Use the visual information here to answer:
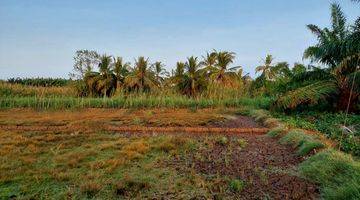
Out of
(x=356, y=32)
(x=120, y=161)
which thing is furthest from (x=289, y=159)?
(x=356, y=32)

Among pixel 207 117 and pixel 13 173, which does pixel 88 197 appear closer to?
pixel 13 173

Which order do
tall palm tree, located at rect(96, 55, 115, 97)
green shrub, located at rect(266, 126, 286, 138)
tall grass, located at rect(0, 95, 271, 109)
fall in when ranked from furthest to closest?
tall palm tree, located at rect(96, 55, 115, 97) → tall grass, located at rect(0, 95, 271, 109) → green shrub, located at rect(266, 126, 286, 138)

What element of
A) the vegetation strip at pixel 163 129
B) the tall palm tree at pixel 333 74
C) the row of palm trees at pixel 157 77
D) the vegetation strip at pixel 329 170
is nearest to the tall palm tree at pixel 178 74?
the row of palm trees at pixel 157 77

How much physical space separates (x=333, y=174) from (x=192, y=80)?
60.0ft

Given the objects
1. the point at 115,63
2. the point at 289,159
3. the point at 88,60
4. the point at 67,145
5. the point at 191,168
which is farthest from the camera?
the point at 88,60

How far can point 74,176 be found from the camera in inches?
193

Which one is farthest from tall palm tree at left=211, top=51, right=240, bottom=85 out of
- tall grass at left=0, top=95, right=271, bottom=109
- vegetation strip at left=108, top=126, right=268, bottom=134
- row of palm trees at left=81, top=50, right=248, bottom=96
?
vegetation strip at left=108, top=126, right=268, bottom=134

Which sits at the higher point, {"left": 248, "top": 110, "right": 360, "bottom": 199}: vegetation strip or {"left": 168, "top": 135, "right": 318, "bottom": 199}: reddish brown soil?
{"left": 248, "top": 110, "right": 360, "bottom": 199}: vegetation strip

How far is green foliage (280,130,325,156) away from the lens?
6.32 metres

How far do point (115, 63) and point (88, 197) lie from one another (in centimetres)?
2023

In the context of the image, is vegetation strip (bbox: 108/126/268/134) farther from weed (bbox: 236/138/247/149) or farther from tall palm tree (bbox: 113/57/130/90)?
tall palm tree (bbox: 113/57/130/90)

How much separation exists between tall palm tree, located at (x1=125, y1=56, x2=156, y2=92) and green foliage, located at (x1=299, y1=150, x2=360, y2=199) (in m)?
18.2

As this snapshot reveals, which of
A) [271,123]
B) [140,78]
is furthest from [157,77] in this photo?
[271,123]

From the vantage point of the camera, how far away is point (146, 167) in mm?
5441
